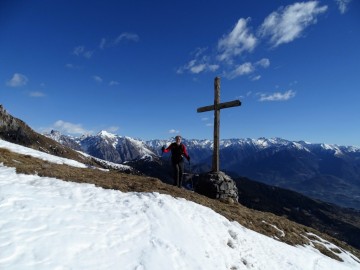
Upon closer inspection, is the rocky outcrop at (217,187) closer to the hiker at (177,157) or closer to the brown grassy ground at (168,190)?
the brown grassy ground at (168,190)

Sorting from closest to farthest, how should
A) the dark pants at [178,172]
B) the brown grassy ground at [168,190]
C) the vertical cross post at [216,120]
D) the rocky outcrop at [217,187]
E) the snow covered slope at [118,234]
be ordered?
1. the snow covered slope at [118,234]
2. the brown grassy ground at [168,190]
3. the dark pants at [178,172]
4. the rocky outcrop at [217,187]
5. the vertical cross post at [216,120]

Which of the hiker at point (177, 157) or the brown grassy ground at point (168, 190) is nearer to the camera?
the brown grassy ground at point (168, 190)

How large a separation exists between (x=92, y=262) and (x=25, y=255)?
1594 mm

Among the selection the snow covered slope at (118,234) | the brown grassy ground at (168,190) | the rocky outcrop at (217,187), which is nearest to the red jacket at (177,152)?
the brown grassy ground at (168,190)

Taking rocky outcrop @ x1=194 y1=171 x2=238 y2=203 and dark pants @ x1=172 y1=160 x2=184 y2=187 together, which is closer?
dark pants @ x1=172 y1=160 x2=184 y2=187

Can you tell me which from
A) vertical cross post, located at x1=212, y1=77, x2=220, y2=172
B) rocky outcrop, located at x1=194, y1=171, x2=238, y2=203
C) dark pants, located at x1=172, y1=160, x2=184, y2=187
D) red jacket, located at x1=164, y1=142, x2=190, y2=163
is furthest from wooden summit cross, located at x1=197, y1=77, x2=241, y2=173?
red jacket, located at x1=164, y1=142, x2=190, y2=163

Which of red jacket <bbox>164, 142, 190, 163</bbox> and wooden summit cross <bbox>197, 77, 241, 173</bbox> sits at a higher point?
wooden summit cross <bbox>197, 77, 241, 173</bbox>

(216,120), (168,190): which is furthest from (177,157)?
(216,120)

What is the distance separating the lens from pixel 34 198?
11.2 metres

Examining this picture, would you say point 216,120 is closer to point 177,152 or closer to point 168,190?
point 177,152

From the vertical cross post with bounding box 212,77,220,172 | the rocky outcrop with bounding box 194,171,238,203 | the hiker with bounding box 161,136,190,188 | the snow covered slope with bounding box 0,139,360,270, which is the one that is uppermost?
the vertical cross post with bounding box 212,77,220,172

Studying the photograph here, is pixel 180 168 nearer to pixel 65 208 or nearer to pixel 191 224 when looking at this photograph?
pixel 191 224

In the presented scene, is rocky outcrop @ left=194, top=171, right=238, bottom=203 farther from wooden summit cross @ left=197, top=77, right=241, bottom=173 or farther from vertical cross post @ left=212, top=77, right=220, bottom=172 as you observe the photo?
vertical cross post @ left=212, top=77, right=220, bottom=172

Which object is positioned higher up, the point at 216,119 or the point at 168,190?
the point at 216,119
